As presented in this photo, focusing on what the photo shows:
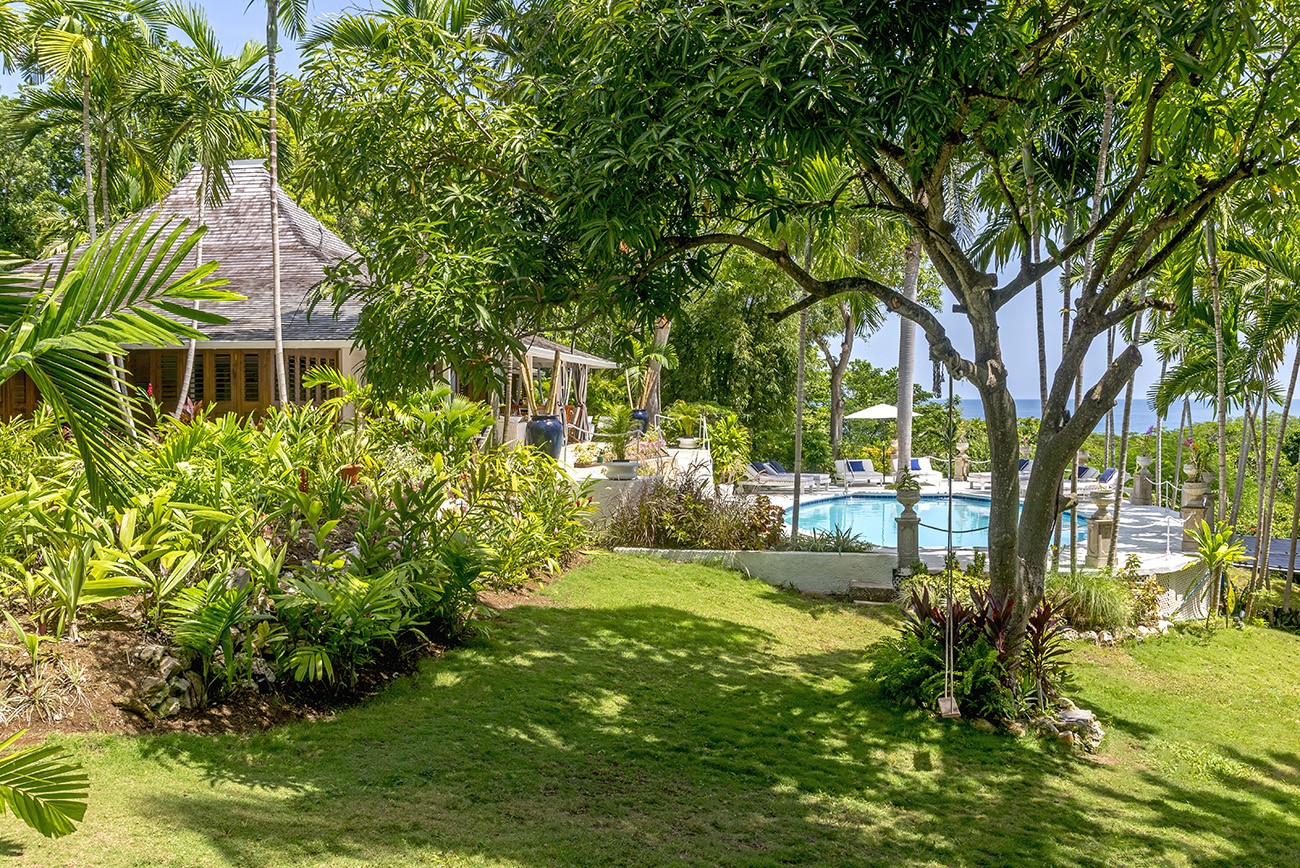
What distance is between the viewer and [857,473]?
26.0 m

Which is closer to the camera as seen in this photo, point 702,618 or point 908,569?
point 702,618

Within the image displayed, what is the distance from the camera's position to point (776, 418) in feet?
100

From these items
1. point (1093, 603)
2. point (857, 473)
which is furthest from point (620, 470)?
point (857, 473)

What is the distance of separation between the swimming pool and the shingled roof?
9.82m

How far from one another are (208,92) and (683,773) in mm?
12474

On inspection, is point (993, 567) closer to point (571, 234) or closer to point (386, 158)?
point (571, 234)

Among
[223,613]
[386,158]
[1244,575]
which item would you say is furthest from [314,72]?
[1244,575]

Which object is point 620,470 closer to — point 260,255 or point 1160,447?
point 260,255

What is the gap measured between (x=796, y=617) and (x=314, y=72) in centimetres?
792

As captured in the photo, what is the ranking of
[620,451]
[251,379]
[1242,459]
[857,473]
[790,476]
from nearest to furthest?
[1242,459] < [620,451] < [251,379] < [790,476] < [857,473]

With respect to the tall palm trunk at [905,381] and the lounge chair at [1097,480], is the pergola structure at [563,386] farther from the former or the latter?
the lounge chair at [1097,480]

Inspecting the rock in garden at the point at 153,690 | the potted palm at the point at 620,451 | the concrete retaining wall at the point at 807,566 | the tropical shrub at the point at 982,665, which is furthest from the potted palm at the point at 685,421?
the rock in garden at the point at 153,690

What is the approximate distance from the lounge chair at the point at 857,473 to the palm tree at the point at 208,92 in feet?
53.1

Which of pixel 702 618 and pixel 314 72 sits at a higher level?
pixel 314 72
